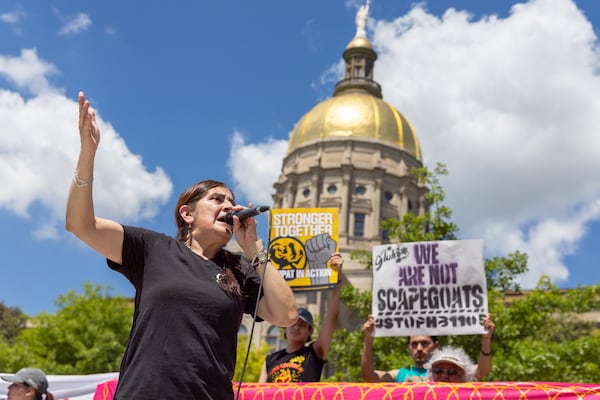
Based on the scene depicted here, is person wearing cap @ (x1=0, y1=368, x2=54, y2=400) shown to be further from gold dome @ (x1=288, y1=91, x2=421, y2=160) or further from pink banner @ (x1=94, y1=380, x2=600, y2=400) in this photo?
gold dome @ (x1=288, y1=91, x2=421, y2=160)

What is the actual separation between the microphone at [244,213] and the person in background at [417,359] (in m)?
3.91

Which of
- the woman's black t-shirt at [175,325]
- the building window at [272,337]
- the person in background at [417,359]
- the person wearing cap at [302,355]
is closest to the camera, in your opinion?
the woman's black t-shirt at [175,325]

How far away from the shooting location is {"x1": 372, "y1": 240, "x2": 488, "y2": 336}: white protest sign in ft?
25.8

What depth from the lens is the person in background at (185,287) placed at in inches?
106

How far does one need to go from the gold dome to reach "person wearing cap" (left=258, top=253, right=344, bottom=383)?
58.1m

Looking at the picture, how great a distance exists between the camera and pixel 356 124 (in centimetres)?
6512

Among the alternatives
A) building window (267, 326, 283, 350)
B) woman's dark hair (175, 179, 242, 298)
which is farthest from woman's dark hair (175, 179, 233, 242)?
building window (267, 326, 283, 350)

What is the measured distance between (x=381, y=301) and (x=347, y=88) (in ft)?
217

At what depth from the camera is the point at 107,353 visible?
3138 cm

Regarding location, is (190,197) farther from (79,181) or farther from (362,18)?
(362,18)

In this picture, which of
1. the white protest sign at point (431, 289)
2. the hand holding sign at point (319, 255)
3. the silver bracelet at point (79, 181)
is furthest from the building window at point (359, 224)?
the silver bracelet at point (79, 181)

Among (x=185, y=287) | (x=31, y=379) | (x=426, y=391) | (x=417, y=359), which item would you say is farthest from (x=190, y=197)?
(x=417, y=359)

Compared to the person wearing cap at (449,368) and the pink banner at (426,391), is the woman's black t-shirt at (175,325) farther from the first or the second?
the person wearing cap at (449,368)

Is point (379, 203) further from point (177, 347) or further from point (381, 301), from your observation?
point (177, 347)
